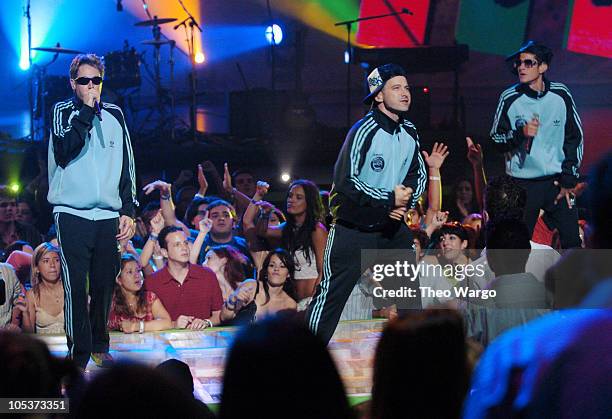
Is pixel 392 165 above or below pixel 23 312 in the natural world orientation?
above

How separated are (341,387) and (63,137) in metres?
3.95

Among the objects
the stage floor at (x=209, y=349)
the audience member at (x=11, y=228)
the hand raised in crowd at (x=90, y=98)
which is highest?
the hand raised in crowd at (x=90, y=98)

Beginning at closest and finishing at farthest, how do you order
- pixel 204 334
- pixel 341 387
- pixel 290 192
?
pixel 341 387 < pixel 204 334 < pixel 290 192

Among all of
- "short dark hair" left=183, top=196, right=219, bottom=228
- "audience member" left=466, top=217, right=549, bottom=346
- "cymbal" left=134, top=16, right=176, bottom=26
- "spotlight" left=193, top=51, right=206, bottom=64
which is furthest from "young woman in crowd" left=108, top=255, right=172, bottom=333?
"spotlight" left=193, top=51, right=206, bottom=64

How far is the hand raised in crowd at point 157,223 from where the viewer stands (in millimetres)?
7862

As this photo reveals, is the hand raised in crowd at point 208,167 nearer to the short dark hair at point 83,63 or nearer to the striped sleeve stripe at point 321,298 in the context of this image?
the short dark hair at point 83,63

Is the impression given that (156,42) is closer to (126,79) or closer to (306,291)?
(126,79)

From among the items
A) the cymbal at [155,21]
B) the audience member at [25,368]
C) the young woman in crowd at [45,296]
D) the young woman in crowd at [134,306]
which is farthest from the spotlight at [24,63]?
the audience member at [25,368]

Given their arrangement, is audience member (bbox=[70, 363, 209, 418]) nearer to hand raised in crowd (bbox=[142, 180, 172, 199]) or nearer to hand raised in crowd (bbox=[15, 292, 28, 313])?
hand raised in crowd (bbox=[15, 292, 28, 313])

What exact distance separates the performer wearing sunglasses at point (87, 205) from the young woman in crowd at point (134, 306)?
1259 mm

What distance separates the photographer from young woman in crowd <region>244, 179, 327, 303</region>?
747cm

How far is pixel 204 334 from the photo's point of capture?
6.27 meters

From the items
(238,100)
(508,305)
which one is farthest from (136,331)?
(238,100)

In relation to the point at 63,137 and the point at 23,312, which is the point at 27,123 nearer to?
the point at 23,312
